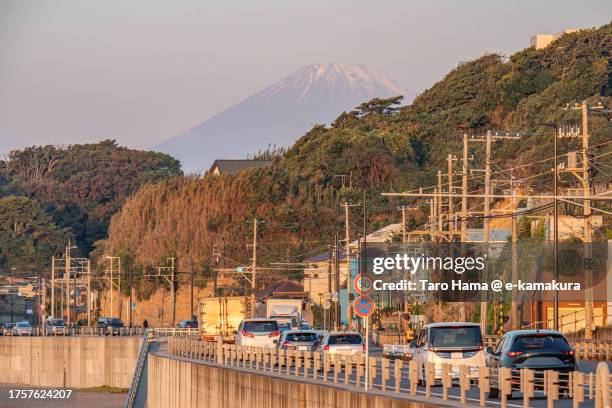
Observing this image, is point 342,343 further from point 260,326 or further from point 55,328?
point 55,328

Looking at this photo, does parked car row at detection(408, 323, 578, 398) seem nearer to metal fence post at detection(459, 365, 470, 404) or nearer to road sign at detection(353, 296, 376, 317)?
road sign at detection(353, 296, 376, 317)

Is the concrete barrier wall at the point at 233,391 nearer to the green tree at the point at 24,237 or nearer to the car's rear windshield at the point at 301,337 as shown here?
the car's rear windshield at the point at 301,337

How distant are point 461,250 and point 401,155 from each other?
283 feet

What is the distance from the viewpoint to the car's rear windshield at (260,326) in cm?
5922

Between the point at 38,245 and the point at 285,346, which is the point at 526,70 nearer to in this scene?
the point at 38,245

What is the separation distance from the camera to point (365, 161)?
5969 inches

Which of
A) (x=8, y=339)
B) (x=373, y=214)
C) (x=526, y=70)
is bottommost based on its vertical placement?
(x=8, y=339)

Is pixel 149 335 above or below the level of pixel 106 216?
below

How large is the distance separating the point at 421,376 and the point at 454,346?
1738 millimetres

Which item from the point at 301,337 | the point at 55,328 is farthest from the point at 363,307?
the point at 55,328

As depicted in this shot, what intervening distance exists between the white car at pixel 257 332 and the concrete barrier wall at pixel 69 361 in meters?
29.1

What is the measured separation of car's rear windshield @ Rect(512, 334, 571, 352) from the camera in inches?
1286

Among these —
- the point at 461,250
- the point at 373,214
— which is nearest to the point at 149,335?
the point at 461,250

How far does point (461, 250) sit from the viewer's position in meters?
73.4
